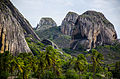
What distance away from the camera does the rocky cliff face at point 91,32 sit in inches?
5868

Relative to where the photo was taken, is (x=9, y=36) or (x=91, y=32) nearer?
(x=9, y=36)

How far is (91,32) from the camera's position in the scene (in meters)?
150

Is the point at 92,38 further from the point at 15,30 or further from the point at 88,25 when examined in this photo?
the point at 15,30

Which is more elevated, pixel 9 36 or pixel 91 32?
pixel 91 32

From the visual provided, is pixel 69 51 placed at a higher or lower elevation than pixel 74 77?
higher

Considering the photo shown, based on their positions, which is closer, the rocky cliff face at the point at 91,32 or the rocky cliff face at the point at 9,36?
the rocky cliff face at the point at 9,36

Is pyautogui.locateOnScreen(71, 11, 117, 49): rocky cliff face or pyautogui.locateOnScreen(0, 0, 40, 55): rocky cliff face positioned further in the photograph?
pyautogui.locateOnScreen(71, 11, 117, 49): rocky cliff face

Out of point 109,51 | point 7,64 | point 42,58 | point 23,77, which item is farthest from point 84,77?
point 109,51

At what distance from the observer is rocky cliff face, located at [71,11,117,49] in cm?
14904

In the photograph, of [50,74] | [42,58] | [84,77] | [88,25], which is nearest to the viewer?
[42,58]

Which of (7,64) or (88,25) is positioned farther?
(88,25)

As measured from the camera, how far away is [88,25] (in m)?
150

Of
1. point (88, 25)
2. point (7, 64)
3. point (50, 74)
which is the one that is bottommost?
point (50, 74)

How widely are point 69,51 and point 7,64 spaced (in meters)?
118
